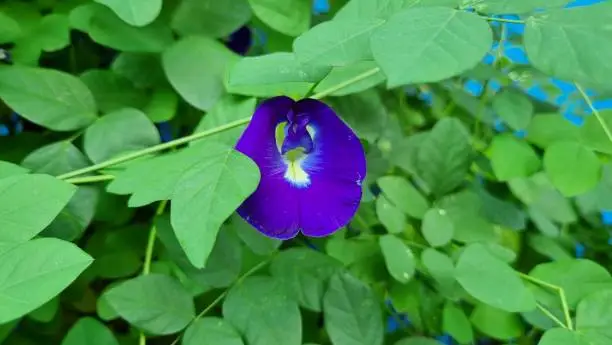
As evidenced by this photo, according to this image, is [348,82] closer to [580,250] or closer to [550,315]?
[550,315]

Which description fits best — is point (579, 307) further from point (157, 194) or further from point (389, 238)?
point (157, 194)

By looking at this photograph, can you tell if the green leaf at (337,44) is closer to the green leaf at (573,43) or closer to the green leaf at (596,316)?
the green leaf at (573,43)

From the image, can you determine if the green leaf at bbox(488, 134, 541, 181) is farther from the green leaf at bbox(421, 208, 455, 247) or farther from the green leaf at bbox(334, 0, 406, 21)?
the green leaf at bbox(334, 0, 406, 21)

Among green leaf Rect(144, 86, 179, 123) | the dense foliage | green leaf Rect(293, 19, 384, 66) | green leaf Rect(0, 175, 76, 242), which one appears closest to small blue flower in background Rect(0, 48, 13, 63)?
the dense foliage

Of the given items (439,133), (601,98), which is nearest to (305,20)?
(439,133)

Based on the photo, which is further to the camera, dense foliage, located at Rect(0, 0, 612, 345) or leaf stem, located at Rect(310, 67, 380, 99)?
leaf stem, located at Rect(310, 67, 380, 99)

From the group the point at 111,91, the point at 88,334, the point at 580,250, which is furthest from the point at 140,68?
the point at 580,250

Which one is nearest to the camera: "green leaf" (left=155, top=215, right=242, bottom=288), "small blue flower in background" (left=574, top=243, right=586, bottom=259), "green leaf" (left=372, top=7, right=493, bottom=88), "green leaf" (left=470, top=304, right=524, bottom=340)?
"green leaf" (left=372, top=7, right=493, bottom=88)
